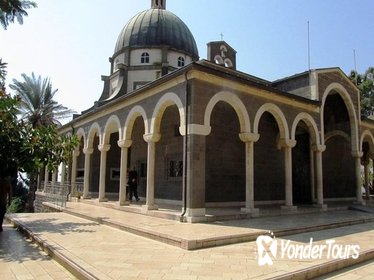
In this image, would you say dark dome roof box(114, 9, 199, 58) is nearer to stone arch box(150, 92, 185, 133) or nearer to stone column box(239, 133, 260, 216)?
A: stone arch box(150, 92, 185, 133)

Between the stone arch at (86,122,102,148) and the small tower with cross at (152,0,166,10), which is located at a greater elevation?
the small tower with cross at (152,0,166,10)

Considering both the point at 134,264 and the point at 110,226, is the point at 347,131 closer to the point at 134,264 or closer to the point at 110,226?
the point at 110,226

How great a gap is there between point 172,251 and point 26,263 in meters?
2.78

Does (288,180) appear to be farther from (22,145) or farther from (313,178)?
(22,145)

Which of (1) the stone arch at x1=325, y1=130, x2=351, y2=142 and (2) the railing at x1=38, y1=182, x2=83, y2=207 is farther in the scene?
(1) the stone arch at x1=325, y1=130, x2=351, y2=142

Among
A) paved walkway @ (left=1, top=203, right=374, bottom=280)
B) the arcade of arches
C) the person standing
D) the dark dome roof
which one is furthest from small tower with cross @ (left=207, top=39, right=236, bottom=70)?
the person standing

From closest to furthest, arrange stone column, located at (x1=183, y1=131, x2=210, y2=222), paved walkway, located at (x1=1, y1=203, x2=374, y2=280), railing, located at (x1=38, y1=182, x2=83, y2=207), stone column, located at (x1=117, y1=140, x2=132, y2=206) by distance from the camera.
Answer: paved walkway, located at (x1=1, y1=203, x2=374, y2=280) → stone column, located at (x1=183, y1=131, x2=210, y2=222) → stone column, located at (x1=117, y1=140, x2=132, y2=206) → railing, located at (x1=38, y1=182, x2=83, y2=207)

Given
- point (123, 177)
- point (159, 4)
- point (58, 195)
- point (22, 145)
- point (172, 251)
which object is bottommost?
point (172, 251)

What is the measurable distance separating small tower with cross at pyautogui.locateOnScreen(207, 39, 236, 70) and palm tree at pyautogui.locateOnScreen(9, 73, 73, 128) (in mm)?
15262

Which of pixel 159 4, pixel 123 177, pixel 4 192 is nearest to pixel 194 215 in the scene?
pixel 123 177

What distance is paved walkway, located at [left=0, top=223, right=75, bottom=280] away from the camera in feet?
17.9

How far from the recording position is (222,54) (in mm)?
19453

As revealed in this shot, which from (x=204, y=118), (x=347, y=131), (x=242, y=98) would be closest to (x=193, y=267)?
(x=204, y=118)

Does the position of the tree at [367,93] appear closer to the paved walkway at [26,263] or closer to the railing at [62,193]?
the railing at [62,193]
